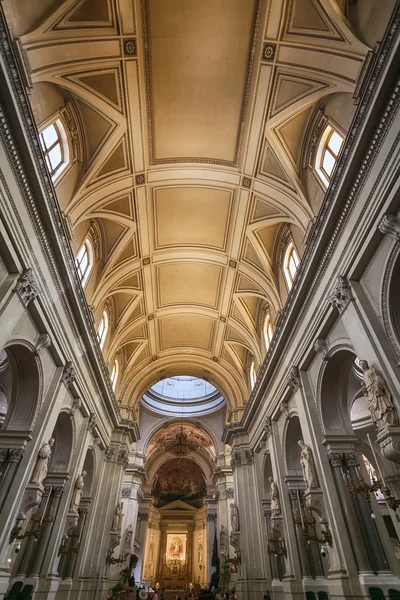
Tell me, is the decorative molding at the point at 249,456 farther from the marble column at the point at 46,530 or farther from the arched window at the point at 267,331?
the marble column at the point at 46,530

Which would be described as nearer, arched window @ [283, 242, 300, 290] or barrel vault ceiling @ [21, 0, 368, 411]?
barrel vault ceiling @ [21, 0, 368, 411]

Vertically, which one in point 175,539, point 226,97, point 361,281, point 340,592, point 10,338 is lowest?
point 340,592

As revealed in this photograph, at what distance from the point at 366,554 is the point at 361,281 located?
5702mm

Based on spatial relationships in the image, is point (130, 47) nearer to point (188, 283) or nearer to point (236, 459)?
point (188, 283)

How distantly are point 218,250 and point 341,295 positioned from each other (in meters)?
7.75

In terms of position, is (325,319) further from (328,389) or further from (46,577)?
(46,577)

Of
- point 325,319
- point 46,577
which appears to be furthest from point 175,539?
point 325,319

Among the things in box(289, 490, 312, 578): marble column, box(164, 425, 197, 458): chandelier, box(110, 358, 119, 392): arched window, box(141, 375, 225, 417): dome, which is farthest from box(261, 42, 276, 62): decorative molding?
box(164, 425, 197, 458): chandelier

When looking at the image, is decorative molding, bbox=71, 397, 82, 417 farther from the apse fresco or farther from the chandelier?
the apse fresco

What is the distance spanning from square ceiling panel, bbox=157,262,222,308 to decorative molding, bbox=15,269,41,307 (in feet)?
26.8

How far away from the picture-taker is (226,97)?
10336 millimetres

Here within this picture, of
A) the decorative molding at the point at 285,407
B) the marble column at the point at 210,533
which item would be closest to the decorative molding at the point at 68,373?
the decorative molding at the point at 285,407

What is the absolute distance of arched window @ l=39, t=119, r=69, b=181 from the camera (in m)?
9.27

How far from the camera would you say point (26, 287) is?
787cm
